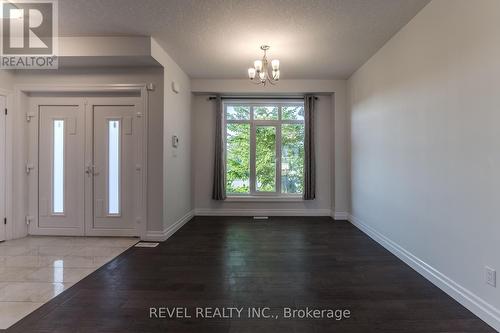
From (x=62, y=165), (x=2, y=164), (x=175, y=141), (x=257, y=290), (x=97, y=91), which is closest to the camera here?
(x=257, y=290)

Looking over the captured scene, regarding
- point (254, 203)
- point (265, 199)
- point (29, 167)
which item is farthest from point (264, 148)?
point (29, 167)

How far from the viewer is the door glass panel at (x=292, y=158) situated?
5.86m

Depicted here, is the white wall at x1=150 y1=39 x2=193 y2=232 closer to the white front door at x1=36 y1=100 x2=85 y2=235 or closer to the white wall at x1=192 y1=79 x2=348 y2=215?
the white wall at x1=192 y1=79 x2=348 y2=215

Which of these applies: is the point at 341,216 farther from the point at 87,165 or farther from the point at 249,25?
the point at 87,165

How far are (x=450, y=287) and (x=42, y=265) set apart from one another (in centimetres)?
398

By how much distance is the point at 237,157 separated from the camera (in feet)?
19.3

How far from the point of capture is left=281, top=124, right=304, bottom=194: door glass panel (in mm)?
5855

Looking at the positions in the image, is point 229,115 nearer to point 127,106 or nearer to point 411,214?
point 127,106

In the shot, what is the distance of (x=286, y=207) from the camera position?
227 inches

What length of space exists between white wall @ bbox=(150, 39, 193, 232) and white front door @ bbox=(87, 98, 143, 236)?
0.44 metres

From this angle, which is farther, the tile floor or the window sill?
the window sill

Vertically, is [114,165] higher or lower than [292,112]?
lower

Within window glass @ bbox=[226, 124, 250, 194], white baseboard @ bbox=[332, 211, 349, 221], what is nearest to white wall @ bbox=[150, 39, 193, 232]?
window glass @ bbox=[226, 124, 250, 194]

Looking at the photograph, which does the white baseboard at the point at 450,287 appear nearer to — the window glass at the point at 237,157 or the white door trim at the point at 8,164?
the window glass at the point at 237,157
